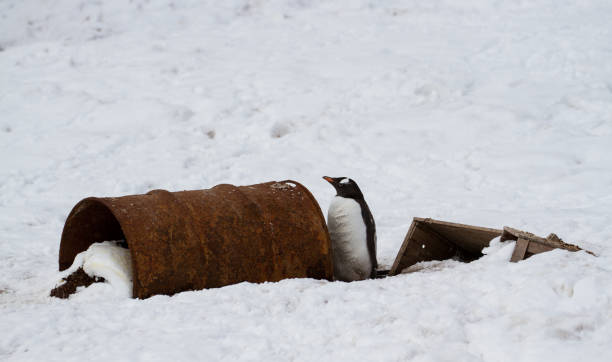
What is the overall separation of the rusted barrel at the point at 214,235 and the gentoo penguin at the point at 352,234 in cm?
24

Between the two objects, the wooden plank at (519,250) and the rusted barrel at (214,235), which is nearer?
the wooden plank at (519,250)

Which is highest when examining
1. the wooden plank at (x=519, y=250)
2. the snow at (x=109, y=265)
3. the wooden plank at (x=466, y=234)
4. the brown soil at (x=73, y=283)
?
the wooden plank at (x=519, y=250)

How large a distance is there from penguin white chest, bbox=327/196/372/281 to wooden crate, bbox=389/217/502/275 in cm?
22

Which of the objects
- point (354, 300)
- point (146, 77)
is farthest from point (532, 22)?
point (354, 300)

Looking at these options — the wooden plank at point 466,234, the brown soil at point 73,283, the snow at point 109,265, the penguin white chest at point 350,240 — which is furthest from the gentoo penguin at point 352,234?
the brown soil at point 73,283

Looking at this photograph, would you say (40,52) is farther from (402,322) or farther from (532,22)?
(402,322)

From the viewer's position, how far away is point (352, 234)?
363cm

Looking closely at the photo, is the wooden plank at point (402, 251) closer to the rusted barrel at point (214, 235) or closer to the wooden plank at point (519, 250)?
the rusted barrel at point (214, 235)

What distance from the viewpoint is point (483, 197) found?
17.1ft

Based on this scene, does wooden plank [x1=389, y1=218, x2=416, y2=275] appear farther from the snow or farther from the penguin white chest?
the snow

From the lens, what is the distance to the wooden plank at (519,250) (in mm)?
2908

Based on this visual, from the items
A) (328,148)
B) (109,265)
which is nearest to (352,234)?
(109,265)

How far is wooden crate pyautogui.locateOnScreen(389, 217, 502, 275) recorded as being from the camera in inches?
139

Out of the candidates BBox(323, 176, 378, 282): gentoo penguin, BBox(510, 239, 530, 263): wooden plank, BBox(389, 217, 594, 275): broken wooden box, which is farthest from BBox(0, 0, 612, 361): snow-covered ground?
BBox(323, 176, 378, 282): gentoo penguin
